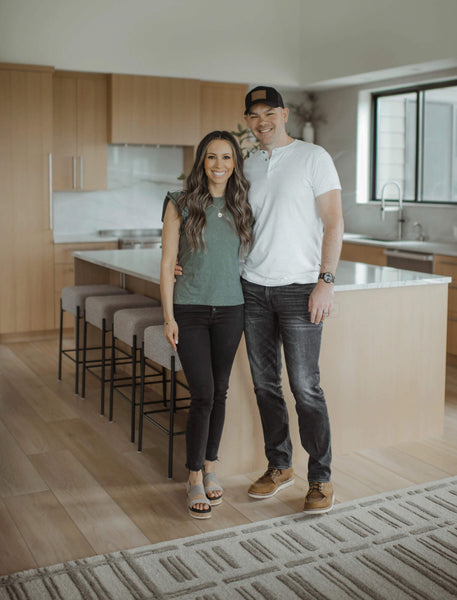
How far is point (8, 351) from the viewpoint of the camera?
592 centimetres

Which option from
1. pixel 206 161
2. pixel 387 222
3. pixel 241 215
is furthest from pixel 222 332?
pixel 387 222

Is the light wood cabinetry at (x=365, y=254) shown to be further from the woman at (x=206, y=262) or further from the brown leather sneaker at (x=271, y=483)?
the woman at (x=206, y=262)

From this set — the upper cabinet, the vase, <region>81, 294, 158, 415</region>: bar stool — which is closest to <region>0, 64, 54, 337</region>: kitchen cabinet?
the upper cabinet

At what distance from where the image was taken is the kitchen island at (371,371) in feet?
11.2

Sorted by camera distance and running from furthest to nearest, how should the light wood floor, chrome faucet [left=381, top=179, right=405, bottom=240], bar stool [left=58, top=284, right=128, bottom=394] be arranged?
chrome faucet [left=381, top=179, right=405, bottom=240] → bar stool [left=58, top=284, right=128, bottom=394] → the light wood floor

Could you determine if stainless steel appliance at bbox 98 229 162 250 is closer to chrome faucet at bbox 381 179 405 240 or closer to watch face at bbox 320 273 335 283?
chrome faucet at bbox 381 179 405 240

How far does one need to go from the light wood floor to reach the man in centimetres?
39

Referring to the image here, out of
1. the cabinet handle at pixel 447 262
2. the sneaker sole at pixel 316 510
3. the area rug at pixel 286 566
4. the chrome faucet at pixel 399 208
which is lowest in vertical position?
the area rug at pixel 286 566

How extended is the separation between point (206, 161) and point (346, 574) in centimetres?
157

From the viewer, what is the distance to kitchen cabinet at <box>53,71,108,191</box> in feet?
21.2

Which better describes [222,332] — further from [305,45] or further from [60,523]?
[305,45]

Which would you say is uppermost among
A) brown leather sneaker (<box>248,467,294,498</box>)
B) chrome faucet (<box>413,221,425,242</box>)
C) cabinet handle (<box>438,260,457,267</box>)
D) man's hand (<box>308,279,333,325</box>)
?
chrome faucet (<box>413,221,425,242</box>)

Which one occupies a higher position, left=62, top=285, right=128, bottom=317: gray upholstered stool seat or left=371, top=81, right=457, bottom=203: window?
left=371, top=81, right=457, bottom=203: window

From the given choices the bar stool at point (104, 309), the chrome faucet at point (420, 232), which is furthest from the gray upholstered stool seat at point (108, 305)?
the chrome faucet at point (420, 232)
